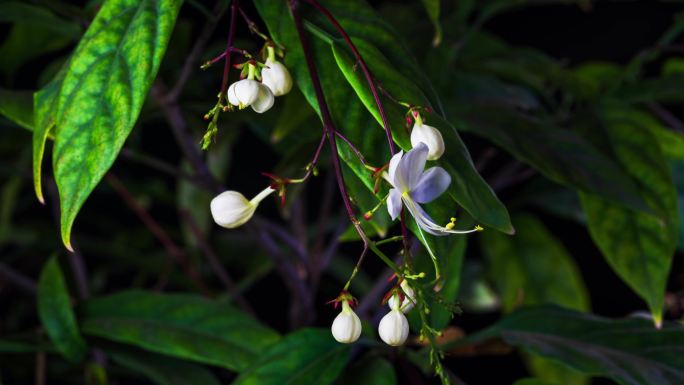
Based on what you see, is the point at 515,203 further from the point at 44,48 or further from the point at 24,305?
the point at 24,305

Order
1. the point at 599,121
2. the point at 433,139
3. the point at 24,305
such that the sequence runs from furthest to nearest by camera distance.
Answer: the point at 24,305, the point at 599,121, the point at 433,139

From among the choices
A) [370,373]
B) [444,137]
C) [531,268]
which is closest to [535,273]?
[531,268]

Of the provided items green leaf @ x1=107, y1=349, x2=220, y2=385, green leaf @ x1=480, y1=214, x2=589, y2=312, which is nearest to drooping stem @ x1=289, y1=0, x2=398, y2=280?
green leaf @ x1=107, y1=349, x2=220, y2=385

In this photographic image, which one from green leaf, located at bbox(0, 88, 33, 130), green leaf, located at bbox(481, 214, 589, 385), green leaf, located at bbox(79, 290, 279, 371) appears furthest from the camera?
green leaf, located at bbox(481, 214, 589, 385)

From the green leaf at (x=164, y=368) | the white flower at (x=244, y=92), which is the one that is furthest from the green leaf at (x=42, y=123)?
the green leaf at (x=164, y=368)

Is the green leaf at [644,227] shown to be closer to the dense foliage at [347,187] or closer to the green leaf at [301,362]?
the dense foliage at [347,187]

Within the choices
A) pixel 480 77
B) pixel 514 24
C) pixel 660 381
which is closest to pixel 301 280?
pixel 480 77

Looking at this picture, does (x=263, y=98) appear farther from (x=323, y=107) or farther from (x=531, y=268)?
(x=531, y=268)

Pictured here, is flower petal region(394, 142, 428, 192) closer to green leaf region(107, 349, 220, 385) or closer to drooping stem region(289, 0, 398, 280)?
drooping stem region(289, 0, 398, 280)
